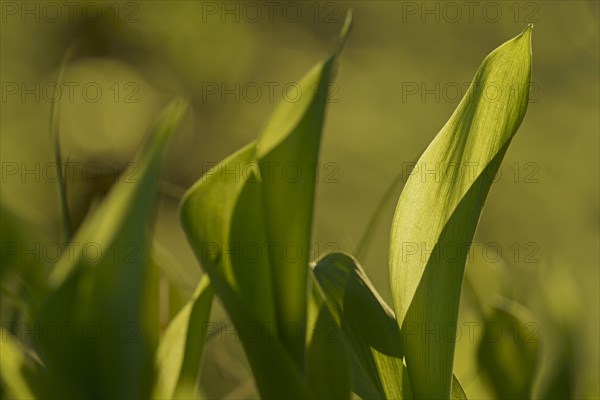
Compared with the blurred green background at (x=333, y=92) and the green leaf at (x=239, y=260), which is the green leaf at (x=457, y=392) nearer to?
the green leaf at (x=239, y=260)

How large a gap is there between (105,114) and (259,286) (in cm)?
128

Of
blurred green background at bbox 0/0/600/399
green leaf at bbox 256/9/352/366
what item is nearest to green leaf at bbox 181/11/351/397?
green leaf at bbox 256/9/352/366

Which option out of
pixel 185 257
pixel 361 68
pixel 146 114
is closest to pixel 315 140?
pixel 185 257

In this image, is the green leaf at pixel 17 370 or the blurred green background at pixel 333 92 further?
the blurred green background at pixel 333 92

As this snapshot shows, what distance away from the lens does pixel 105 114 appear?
1.37 metres

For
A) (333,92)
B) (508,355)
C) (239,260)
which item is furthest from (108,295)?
(333,92)

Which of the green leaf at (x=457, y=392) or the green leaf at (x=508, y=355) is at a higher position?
the green leaf at (x=457, y=392)

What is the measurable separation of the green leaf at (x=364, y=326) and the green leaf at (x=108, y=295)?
0.15 feet

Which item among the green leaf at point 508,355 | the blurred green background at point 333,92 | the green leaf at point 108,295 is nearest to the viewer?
the green leaf at point 108,295

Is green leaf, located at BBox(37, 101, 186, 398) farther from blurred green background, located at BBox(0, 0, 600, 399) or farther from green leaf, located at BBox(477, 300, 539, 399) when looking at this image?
blurred green background, located at BBox(0, 0, 600, 399)

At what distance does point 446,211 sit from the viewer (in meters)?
0.15

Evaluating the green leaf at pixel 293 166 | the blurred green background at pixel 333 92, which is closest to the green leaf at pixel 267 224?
the green leaf at pixel 293 166

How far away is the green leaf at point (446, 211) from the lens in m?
0.14

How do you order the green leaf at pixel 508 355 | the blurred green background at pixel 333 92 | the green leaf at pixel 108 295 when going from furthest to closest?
the blurred green background at pixel 333 92 < the green leaf at pixel 508 355 < the green leaf at pixel 108 295
